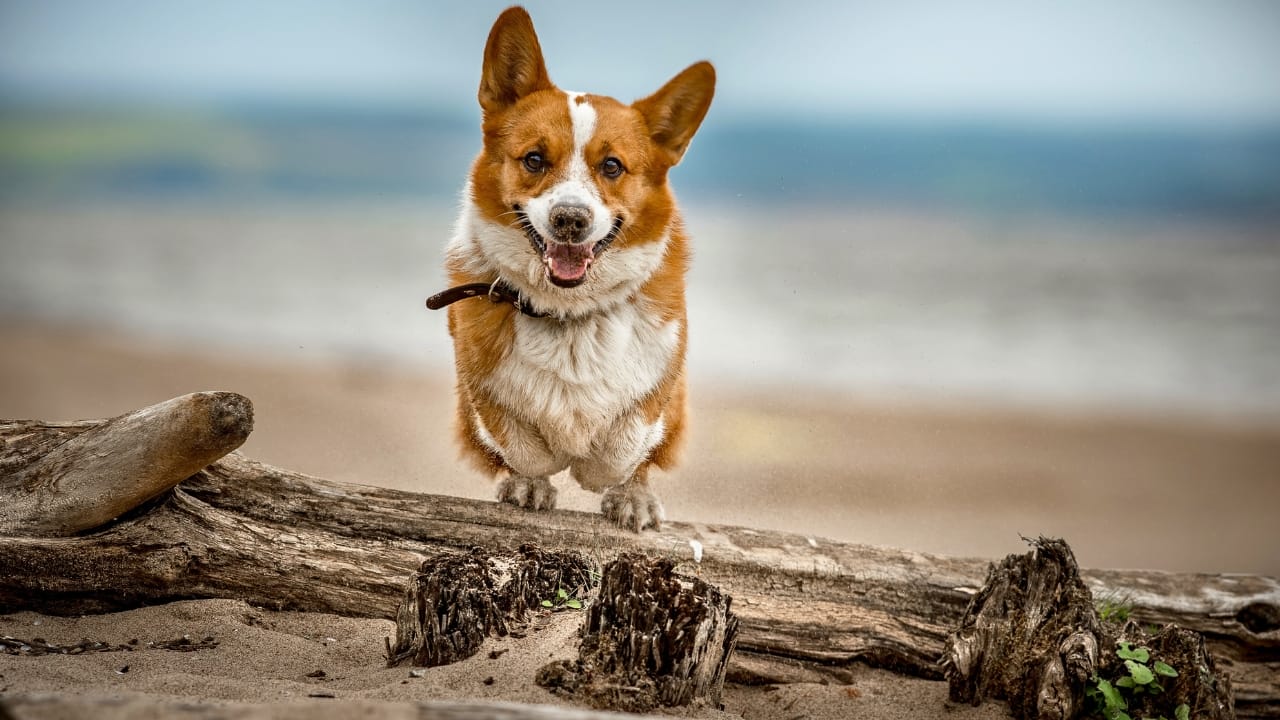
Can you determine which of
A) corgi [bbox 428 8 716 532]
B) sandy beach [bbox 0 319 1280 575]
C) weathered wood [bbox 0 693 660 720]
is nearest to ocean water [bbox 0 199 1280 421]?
sandy beach [bbox 0 319 1280 575]

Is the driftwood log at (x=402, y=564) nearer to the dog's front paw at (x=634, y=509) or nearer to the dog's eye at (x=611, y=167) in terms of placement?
the dog's front paw at (x=634, y=509)

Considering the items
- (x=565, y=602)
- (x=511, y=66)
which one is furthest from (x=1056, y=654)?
(x=511, y=66)

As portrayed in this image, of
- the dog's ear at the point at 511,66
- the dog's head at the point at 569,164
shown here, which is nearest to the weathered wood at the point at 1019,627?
the dog's head at the point at 569,164

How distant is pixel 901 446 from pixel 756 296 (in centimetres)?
463

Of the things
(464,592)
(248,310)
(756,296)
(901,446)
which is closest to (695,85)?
(464,592)

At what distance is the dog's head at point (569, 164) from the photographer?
429cm

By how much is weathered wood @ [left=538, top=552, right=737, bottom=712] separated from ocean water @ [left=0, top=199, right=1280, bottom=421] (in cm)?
848

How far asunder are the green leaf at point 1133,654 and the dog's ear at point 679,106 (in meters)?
2.60

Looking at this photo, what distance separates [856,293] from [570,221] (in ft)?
41.2

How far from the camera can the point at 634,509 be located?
15.6 ft

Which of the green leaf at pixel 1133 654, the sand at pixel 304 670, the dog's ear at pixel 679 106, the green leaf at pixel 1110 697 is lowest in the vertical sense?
the sand at pixel 304 670

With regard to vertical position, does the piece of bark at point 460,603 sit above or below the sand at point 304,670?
above

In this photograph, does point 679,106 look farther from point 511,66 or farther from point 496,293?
point 496,293

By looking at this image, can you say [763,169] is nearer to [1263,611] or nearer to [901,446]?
[901,446]
